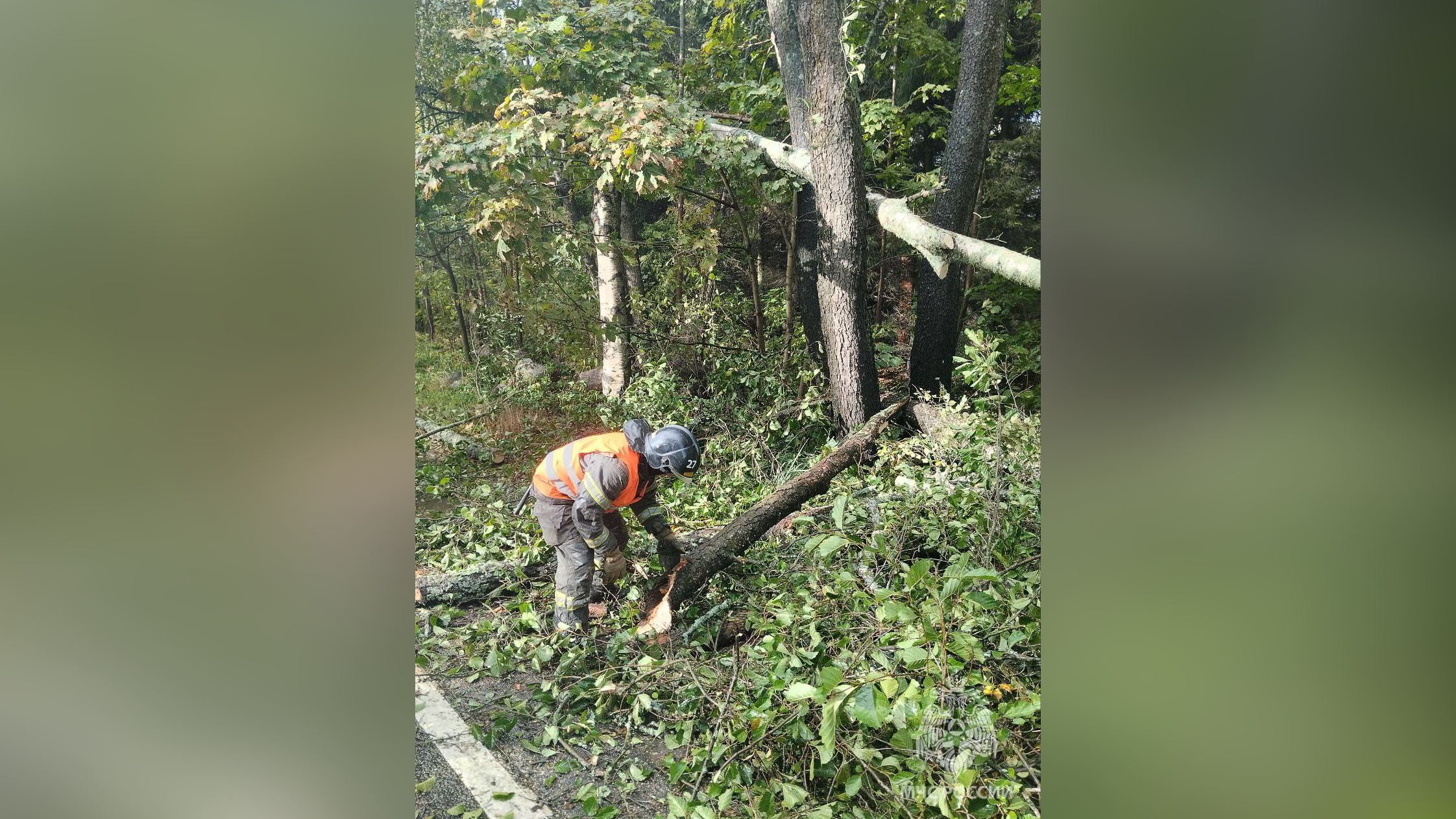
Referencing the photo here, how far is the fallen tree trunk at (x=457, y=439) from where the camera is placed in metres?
2.66

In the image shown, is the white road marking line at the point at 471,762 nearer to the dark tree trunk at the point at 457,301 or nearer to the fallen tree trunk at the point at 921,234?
the dark tree trunk at the point at 457,301

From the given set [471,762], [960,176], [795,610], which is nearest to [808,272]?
[960,176]

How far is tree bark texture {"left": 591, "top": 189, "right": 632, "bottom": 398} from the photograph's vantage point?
2785 mm

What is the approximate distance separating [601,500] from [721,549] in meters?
0.46

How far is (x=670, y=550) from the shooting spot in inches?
113

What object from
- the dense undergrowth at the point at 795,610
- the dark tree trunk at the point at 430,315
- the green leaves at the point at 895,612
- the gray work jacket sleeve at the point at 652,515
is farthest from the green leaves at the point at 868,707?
the dark tree trunk at the point at 430,315

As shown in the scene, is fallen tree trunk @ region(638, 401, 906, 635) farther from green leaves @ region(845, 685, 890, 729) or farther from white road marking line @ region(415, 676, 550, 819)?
green leaves @ region(845, 685, 890, 729)

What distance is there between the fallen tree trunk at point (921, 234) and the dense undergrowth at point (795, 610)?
0.59 feet

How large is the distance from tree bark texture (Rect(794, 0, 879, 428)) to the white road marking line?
5.44 ft

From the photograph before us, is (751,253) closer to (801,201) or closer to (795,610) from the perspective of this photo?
(801,201)

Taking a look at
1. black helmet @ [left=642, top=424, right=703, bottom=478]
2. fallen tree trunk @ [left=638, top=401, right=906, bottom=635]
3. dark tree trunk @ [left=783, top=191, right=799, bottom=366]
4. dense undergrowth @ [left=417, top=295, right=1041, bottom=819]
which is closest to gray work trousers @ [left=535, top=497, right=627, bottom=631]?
dense undergrowth @ [left=417, top=295, right=1041, bottom=819]
